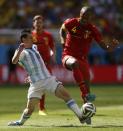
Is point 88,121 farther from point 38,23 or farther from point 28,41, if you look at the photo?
point 38,23

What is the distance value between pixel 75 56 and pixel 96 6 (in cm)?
2238

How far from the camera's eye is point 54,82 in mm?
12586

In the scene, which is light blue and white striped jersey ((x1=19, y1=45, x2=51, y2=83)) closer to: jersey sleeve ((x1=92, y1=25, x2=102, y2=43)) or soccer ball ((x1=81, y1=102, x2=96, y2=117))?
soccer ball ((x1=81, y1=102, x2=96, y2=117))

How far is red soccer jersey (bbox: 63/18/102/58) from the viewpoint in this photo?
14664mm

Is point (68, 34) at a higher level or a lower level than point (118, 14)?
lower

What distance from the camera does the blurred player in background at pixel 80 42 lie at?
1437cm

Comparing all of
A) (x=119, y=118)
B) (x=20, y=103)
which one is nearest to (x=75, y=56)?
(x=119, y=118)

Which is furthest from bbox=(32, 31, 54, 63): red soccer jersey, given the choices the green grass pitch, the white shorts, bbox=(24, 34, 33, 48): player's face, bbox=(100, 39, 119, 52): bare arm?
the white shorts

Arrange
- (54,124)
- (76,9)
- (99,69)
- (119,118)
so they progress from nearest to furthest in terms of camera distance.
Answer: (54,124), (119,118), (99,69), (76,9)

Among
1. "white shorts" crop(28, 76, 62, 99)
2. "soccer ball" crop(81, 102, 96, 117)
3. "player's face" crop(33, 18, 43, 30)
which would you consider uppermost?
"player's face" crop(33, 18, 43, 30)

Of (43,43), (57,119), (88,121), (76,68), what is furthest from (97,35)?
(43,43)

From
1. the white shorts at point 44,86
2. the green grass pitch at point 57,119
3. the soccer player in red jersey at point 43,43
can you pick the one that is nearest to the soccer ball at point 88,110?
the green grass pitch at point 57,119

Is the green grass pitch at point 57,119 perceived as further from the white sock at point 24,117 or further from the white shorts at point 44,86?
the white shorts at point 44,86

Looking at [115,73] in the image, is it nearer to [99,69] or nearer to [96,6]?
[99,69]
